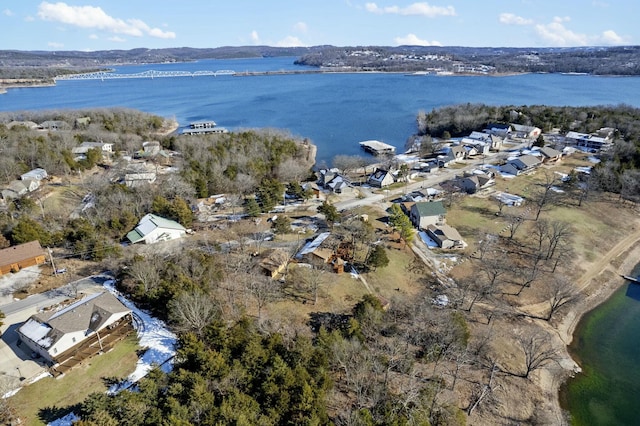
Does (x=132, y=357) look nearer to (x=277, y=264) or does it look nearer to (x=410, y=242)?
(x=277, y=264)

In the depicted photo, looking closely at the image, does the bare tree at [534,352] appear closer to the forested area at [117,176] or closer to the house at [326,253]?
the house at [326,253]

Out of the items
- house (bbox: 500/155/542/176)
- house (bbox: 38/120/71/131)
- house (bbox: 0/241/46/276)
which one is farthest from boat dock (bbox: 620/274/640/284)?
house (bbox: 38/120/71/131)

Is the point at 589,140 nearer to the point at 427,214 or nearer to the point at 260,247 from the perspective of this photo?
the point at 427,214

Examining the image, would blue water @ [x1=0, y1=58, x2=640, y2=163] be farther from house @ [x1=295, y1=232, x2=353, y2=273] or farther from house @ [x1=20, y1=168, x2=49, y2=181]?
house @ [x1=20, y1=168, x2=49, y2=181]

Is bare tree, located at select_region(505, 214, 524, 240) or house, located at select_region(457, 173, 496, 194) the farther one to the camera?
house, located at select_region(457, 173, 496, 194)

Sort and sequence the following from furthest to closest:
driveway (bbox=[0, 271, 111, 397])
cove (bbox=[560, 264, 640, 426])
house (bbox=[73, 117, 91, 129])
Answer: house (bbox=[73, 117, 91, 129])
cove (bbox=[560, 264, 640, 426])
driveway (bbox=[0, 271, 111, 397])

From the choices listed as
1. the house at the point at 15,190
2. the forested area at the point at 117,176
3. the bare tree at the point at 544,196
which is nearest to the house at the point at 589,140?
the bare tree at the point at 544,196

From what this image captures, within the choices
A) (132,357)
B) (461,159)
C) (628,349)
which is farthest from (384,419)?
(461,159)

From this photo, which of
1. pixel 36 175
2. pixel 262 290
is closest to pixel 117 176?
pixel 36 175
